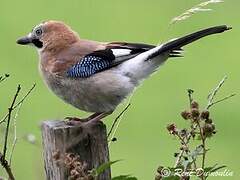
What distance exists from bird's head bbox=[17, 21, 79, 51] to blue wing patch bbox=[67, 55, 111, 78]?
357 millimetres

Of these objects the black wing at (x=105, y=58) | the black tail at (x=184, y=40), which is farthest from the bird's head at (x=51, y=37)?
the black tail at (x=184, y=40)

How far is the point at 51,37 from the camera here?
620cm

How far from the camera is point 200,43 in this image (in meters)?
16.5

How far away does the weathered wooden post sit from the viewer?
4431mm

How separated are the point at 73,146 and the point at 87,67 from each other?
1269 millimetres

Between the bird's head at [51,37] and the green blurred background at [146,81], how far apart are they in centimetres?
204

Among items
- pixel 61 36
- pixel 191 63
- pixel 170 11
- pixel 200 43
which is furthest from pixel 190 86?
pixel 61 36

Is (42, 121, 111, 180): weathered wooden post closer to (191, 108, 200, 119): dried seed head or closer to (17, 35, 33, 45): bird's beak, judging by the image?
(191, 108, 200, 119): dried seed head

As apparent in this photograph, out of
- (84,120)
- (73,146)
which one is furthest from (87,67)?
(73,146)

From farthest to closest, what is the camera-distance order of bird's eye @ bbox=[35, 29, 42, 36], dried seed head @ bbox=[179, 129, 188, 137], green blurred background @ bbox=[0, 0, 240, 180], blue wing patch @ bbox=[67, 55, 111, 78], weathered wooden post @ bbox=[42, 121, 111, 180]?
green blurred background @ bbox=[0, 0, 240, 180] → bird's eye @ bbox=[35, 29, 42, 36] → blue wing patch @ bbox=[67, 55, 111, 78] → weathered wooden post @ bbox=[42, 121, 111, 180] → dried seed head @ bbox=[179, 129, 188, 137]

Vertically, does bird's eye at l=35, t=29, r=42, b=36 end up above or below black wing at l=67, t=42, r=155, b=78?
above

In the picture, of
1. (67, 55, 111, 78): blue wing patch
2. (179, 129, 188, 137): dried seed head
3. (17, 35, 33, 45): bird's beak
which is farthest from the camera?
(17, 35, 33, 45): bird's beak

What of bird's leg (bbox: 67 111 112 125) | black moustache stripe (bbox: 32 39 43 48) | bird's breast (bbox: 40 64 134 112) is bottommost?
bird's leg (bbox: 67 111 112 125)

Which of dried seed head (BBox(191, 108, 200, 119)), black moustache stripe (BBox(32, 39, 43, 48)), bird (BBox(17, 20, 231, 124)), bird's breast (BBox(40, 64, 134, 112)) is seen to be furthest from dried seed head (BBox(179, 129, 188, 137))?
black moustache stripe (BBox(32, 39, 43, 48))
